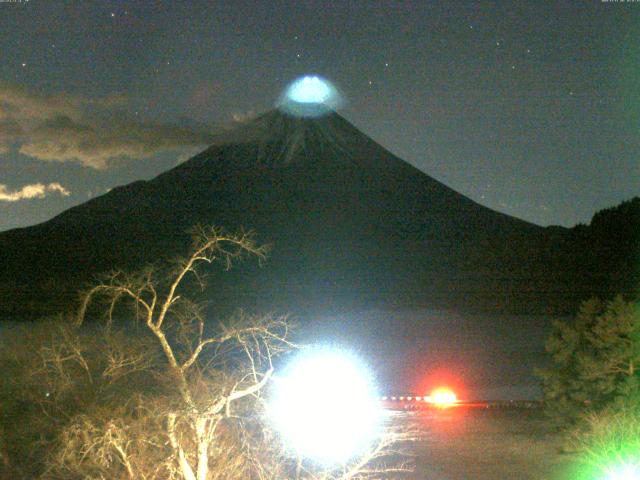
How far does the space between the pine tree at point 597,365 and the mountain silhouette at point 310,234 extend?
35.4 m

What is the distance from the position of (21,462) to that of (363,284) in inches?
2348

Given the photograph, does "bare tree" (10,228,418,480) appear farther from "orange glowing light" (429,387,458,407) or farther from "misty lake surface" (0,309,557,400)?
"orange glowing light" (429,387,458,407)

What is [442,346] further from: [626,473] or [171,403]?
[171,403]

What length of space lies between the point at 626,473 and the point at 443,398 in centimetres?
992

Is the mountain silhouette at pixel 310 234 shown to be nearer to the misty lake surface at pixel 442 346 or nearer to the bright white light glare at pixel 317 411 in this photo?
the misty lake surface at pixel 442 346

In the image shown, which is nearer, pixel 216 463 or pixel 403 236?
pixel 216 463

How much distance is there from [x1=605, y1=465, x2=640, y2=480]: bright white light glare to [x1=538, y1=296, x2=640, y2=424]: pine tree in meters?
2.67

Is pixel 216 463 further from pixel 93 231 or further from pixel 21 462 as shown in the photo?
pixel 93 231

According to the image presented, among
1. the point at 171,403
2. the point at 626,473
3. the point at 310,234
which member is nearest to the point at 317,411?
the point at 171,403

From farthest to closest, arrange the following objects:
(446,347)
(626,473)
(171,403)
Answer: (446,347)
(626,473)
(171,403)

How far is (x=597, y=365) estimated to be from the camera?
1414cm

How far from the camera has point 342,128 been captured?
113 m

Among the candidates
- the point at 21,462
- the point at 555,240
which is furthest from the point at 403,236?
the point at 21,462

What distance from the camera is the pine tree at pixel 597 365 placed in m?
13.9
